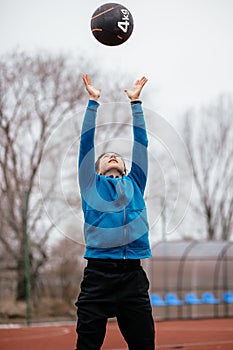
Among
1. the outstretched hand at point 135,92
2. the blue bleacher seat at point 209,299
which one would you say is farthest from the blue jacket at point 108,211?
the blue bleacher seat at point 209,299

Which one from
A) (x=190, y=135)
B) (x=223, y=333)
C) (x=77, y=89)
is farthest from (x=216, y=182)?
(x=223, y=333)

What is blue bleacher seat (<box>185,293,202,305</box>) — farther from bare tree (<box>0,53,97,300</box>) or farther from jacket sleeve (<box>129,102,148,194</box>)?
jacket sleeve (<box>129,102,148,194</box>)

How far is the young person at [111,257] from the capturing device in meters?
4.46

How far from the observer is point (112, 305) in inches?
176

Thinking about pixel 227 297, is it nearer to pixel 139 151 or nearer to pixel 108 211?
pixel 139 151

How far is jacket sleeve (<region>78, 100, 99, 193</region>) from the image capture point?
4645mm

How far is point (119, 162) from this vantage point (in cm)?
482

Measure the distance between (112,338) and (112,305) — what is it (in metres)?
7.97

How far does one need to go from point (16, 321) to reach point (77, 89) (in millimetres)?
9876

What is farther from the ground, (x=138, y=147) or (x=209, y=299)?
(x=138, y=147)

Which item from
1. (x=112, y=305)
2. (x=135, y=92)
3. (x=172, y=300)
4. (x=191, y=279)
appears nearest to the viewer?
(x=112, y=305)

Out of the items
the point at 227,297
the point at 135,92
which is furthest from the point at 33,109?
the point at 135,92

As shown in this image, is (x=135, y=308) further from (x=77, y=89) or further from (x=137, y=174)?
(x=77, y=89)

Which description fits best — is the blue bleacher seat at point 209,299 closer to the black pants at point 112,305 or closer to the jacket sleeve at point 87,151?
the black pants at point 112,305
